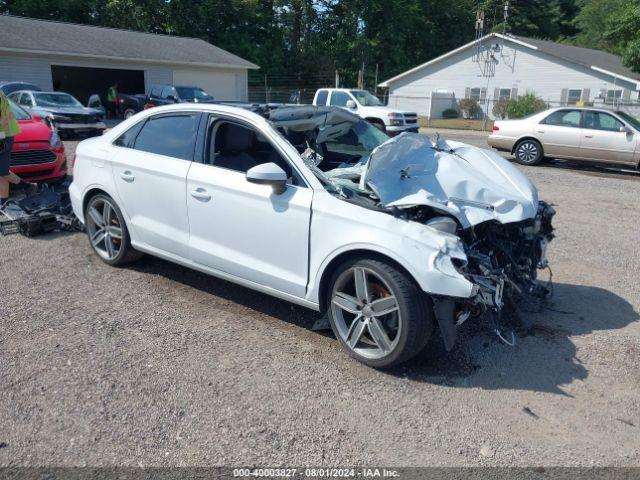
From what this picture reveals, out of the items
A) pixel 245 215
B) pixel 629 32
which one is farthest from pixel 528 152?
pixel 629 32

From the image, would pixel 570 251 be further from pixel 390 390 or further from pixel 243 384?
pixel 243 384

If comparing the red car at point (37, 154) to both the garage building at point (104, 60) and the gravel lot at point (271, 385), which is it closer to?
Answer: the gravel lot at point (271, 385)

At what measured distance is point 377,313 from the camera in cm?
379

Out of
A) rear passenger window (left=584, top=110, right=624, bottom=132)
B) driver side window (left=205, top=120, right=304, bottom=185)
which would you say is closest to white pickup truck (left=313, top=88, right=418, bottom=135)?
rear passenger window (left=584, top=110, right=624, bottom=132)

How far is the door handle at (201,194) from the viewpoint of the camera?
451 centimetres

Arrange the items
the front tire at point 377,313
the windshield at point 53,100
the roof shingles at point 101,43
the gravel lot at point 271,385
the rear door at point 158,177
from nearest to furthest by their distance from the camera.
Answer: the gravel lot at point 271,385, the front tire at point 377,313, the rear door at point 158,177, the windshield at point 53,100, the roof shingles at point 101,43

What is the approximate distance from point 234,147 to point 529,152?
11.4 metres

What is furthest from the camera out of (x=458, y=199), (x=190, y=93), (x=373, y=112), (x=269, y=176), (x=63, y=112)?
(x=190, y=93)

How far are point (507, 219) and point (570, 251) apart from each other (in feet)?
10.1

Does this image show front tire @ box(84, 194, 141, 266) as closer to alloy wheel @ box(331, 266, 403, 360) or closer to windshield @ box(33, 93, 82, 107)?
alloy wheel @ box(331, 266, 403, 360)

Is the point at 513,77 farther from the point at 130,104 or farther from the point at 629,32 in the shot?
the point at 130,104

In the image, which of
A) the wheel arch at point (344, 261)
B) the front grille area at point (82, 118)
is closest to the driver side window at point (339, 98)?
the front grille area at point (82, 118)

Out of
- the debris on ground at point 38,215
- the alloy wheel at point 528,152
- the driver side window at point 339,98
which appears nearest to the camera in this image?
the debris on ground at point 38,215

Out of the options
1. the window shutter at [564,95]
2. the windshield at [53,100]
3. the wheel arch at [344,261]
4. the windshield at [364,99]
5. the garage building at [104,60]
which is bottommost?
the wheel arch at [344,261]
